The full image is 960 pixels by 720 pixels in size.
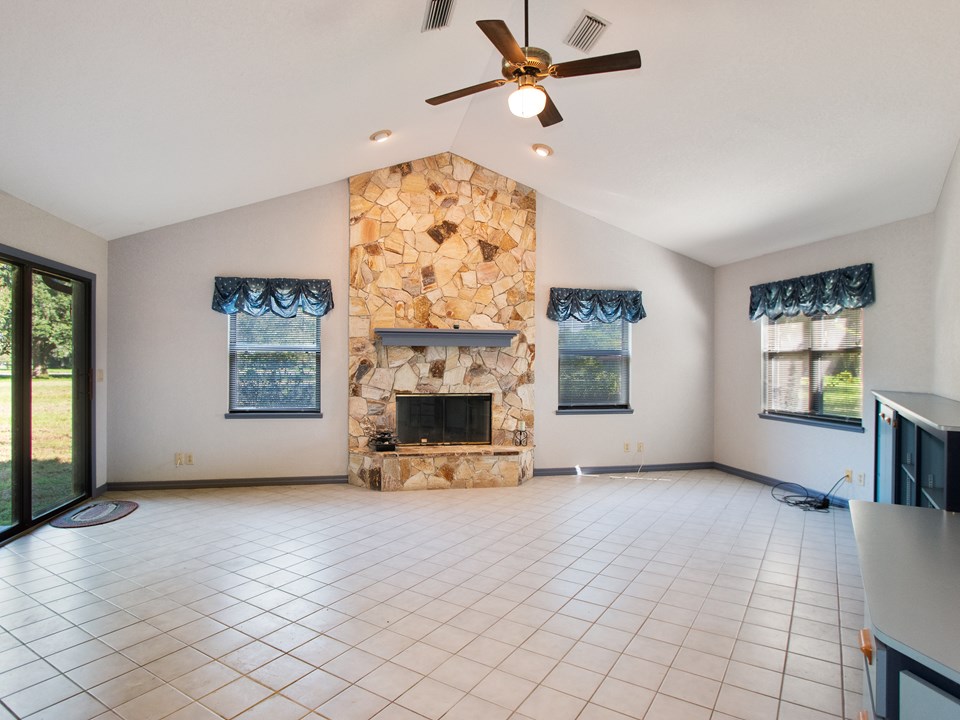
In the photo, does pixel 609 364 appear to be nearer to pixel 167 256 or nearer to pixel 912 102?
pixel 912 102

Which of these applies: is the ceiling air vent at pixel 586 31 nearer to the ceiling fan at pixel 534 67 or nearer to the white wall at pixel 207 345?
the ceiling fan at pixel 534 67

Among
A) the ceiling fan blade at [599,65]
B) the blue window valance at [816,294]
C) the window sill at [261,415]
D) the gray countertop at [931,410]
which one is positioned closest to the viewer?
the gray countertop at [931,410]

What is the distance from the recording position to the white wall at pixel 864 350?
4.44m

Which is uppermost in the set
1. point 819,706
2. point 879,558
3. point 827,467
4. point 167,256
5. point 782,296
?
point 167,256

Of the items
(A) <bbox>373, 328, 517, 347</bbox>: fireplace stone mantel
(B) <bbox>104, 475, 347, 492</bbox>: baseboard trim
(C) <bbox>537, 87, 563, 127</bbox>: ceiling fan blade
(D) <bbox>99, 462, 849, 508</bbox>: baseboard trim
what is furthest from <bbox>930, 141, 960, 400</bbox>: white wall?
(B) <bbox>104, 475, 347, 492</bbox>: baseboard trim

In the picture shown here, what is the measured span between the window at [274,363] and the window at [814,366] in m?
4.96

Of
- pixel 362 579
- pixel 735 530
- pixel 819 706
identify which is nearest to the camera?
pixel 819 706

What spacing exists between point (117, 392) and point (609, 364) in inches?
210

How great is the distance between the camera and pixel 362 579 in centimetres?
338

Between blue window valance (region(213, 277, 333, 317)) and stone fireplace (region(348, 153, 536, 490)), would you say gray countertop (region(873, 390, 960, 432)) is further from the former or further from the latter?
blue window valance (region(213, 277, 333, 317))

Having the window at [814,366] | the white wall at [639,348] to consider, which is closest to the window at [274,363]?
the white wall at [639,348]

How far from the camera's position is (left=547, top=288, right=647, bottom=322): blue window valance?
6.30m

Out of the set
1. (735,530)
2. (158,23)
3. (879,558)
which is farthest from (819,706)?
(158,23)

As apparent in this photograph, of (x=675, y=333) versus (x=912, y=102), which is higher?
(x=912, y=102)
